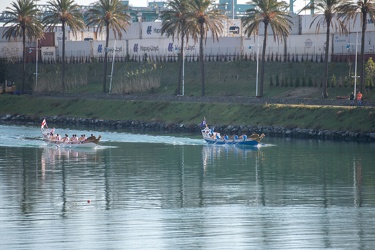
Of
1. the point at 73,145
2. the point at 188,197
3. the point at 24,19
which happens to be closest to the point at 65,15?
the point at 24,19

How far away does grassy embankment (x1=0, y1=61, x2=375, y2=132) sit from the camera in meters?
96.8

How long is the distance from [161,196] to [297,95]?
65486mm

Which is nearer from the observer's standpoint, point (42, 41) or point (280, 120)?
point (280, 120)

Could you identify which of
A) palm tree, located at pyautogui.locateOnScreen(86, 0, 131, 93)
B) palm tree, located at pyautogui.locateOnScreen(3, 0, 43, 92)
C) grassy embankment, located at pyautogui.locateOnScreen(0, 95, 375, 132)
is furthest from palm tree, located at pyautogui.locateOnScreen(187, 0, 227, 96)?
palm tree, located at pyautogui.locateOnScreen(3, 0, 43, 92)

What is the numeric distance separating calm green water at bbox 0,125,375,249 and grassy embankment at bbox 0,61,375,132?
10653 mm

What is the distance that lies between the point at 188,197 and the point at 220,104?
57.4 metres

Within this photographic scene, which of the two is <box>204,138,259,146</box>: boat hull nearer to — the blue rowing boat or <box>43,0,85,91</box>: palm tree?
the blue rowing boat

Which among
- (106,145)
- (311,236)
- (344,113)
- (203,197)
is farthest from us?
(344,113)

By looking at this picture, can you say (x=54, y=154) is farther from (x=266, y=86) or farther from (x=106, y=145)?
(x=266, y=86)

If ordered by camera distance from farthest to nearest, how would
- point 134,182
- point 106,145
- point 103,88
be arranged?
point 103,88
point 106,145
point 134,182

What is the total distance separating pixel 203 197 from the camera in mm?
53969

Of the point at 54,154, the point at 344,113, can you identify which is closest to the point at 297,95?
the point at 344,113

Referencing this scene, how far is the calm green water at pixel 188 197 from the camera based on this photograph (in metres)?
41.8

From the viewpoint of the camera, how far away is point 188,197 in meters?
54.0
